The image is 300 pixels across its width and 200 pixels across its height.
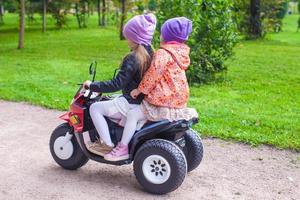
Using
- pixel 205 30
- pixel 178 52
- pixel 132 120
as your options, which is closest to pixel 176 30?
pixel 178 52

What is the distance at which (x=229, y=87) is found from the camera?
10078mm

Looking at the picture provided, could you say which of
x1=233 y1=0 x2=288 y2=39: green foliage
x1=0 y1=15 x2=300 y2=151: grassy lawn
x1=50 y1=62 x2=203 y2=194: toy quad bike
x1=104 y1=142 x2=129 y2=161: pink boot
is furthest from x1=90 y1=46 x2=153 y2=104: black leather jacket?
x1=233 y1=0 x2=288 y2=39: green foliage

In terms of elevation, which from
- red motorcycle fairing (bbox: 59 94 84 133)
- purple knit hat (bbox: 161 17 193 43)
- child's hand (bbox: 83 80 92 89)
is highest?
purple knit hat (bbox: 161 17 193 43)

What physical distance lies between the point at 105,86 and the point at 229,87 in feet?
18.9

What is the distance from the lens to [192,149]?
5.03 m

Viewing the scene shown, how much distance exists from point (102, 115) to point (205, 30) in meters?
5.69

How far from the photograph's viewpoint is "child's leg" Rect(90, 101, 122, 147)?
4.79m

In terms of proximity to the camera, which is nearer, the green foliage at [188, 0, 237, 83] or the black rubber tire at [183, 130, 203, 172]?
the black rubber tire at [183, 130, 203, 172]

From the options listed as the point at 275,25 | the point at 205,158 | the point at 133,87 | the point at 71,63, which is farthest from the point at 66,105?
the point at 275,25

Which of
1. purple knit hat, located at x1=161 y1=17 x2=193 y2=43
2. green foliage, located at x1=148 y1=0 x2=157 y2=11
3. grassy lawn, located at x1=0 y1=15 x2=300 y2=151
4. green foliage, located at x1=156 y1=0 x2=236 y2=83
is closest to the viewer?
purple knit hat, located at x1=161 y1=17 x2=193 y2=43

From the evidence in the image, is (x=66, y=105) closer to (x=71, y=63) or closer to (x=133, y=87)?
(x=133, y=87)

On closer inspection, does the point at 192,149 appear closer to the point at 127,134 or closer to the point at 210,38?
the point at 127,134

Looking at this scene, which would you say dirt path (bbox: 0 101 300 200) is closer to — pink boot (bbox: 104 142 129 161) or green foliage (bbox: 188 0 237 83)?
pink boot (bbox: 104 142 129 161)

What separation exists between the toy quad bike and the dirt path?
0.14m
